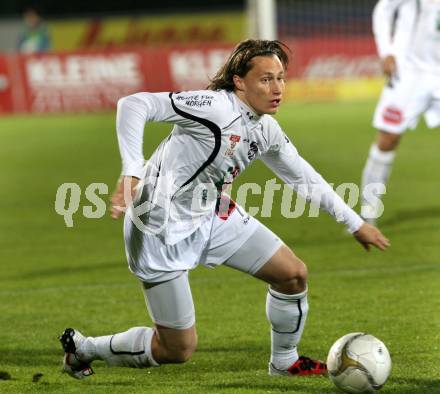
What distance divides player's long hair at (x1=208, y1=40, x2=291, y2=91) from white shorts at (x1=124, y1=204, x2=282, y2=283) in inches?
26.0

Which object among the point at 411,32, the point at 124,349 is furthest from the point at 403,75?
the point at 124,349

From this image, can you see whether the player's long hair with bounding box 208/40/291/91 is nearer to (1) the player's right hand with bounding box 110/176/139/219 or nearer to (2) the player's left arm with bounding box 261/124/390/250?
(2) the player's left arm with bounding box 261/124/390/250

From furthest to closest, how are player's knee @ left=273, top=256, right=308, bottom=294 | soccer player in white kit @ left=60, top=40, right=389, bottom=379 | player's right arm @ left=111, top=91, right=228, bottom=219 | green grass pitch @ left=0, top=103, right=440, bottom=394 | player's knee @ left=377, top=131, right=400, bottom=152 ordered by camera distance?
player's knee @ left=377, top=131, right=400, bottom=152, green grass pitch @ left=0, top=103, right=440, bottom=394, player's knee @ left=273, top=256, right=308, bottom=294, soccer player in white kit @ left=60, top=40, right=389, bottom=379, player's right arm @ left=111, top=91, right=228, bottom=219

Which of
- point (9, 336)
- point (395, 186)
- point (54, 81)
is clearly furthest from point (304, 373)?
point (54, 81)

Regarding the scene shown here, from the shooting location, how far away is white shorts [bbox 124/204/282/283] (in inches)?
196

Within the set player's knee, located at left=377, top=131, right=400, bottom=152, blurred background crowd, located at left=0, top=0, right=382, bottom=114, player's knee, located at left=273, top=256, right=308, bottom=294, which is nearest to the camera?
player's knee, located at left=273, top=256, right=308, bottom=294

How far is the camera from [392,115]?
9.34m

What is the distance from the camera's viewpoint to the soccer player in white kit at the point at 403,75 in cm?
934

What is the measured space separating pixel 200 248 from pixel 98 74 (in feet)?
61.9

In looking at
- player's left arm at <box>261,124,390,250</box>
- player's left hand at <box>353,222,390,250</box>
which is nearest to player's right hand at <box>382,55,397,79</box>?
player's left arm at <box>261,124,390,250</box>

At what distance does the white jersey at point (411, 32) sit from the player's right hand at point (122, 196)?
5359mm

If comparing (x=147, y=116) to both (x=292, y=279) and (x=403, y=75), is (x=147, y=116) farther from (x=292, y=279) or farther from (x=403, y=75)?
(x=403, y=75)

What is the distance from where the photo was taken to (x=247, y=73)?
493 centimetres

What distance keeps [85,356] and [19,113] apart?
19063mm
